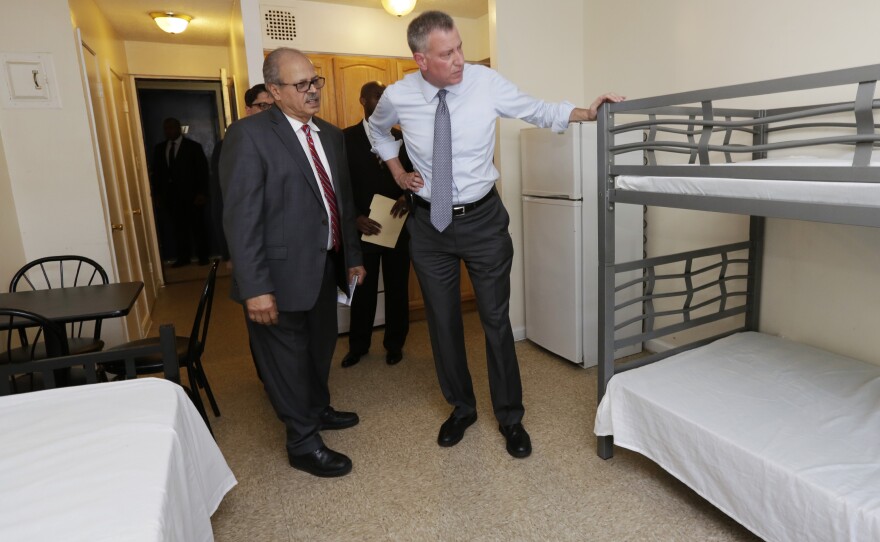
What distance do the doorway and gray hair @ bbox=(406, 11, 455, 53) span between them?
503 centimetres

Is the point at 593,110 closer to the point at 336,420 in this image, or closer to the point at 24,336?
the point at 336,420

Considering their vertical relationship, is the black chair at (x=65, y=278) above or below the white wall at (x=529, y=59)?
below

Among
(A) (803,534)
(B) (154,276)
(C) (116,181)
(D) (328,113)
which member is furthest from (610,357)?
(B) (154,276)

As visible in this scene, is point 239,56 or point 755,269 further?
point 239,56

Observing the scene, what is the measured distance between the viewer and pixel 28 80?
2838mm

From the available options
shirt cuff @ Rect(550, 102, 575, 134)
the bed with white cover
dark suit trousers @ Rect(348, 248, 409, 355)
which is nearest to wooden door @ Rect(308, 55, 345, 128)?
dark suit trousers @ Rect(348, 248, 409, 355)

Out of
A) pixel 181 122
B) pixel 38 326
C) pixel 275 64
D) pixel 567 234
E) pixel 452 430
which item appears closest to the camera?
A: pixel 275 64

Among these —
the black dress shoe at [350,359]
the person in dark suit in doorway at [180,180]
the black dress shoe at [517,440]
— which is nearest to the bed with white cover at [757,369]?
the black dress shoe at [517,440]

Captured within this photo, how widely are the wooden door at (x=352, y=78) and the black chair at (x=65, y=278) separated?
173 cm

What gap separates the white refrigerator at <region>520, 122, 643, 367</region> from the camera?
282cm

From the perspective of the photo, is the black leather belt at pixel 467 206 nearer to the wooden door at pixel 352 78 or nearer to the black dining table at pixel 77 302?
the black dining table at pixel 77 302

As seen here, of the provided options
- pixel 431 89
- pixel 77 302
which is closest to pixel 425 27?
pixel 431 89

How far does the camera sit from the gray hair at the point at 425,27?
1.89 metres

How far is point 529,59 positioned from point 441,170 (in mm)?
1596
